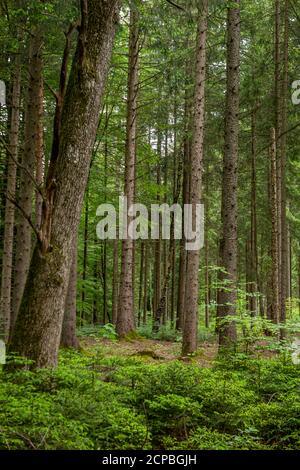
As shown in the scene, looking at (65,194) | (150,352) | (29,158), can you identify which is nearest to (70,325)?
(150,352)

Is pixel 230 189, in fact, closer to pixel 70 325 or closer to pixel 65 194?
pixel 70 325

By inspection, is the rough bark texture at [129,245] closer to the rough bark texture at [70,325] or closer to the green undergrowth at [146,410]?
the rough bark texture at [70,325]

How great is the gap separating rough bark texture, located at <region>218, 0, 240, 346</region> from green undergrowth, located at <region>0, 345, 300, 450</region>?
146 inches

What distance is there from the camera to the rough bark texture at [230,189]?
10688 mm

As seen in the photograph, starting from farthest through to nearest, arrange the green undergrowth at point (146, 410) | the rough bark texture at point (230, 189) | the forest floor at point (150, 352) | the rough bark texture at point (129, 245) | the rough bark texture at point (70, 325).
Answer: the rough bark texture at point (129, 245), the rough bark texture at point (70, 325), the rough bark texture at point (230, 189), the forest floor at point (150, 352), the green undergrowth at point (146, 410)

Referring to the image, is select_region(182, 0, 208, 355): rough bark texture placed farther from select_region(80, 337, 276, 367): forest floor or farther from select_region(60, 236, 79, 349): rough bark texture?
select_region(60, 236, 79, 349): rough bark texture

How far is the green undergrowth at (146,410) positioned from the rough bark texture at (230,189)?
146 inches

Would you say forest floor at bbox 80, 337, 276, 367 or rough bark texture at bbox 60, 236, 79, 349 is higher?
rough bark texture at bbox 60, 236, 79, 349

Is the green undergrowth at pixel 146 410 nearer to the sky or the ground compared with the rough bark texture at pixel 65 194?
nearer to the ground

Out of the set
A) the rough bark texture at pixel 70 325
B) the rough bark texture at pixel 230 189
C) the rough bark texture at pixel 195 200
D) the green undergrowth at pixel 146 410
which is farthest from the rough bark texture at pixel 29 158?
the rough bark texture at pixel 230 189

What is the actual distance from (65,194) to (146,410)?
8.63ft

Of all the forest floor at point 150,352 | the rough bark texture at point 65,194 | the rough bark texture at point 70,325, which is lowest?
the forest floor at point 150,352

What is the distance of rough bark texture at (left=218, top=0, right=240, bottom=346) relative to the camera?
10.7 metres

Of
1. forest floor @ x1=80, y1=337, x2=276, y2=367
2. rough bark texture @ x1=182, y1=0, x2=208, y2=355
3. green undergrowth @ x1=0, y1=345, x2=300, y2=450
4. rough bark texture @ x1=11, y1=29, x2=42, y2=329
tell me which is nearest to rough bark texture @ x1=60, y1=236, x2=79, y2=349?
forest floor @ x1=80, y1=337, x2=276, y2=367
